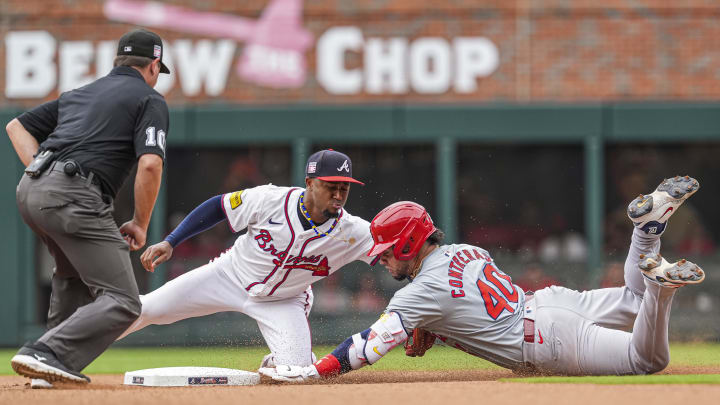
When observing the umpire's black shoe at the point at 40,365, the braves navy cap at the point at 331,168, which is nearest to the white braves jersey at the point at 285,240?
the braves navy cap at the point at 331,168

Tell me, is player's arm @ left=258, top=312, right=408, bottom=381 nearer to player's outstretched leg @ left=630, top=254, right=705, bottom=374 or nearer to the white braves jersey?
the white braves jersey

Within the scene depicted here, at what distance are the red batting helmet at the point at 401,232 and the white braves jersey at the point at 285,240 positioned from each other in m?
0.64

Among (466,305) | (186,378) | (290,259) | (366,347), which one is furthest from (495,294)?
(186,378)

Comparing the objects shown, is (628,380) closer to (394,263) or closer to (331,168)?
(394,263)

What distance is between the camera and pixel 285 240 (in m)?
5.96

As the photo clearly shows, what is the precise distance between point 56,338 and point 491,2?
9085 millimetres

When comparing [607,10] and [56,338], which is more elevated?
[607,10]

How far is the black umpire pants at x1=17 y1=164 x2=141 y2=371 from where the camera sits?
16.4ft

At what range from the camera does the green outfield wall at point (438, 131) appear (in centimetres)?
1091

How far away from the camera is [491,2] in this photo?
1279 cm

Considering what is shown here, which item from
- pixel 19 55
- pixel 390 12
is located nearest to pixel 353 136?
pixel 390 12

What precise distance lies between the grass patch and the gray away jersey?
225 millimetres

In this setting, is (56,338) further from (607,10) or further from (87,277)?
(607,10)

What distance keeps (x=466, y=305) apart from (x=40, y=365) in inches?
86.2
